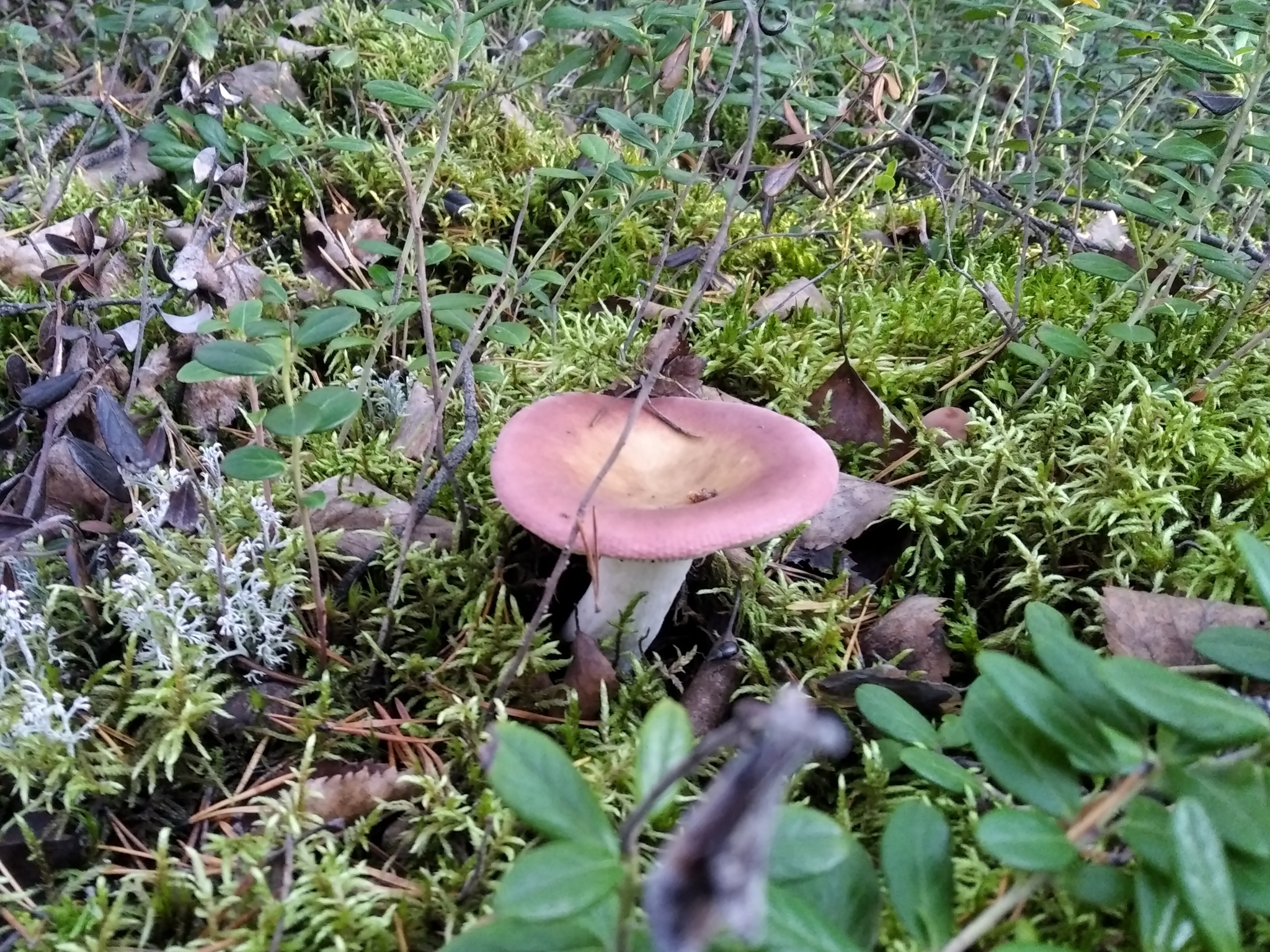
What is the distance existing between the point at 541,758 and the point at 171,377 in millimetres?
1983

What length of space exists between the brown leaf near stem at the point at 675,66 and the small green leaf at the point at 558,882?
2.20 m

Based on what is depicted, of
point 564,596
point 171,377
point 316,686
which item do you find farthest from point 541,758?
point 171,377

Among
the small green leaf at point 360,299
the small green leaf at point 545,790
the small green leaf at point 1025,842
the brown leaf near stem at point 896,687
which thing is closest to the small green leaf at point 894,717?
the brown leaf near stem at point 896,687

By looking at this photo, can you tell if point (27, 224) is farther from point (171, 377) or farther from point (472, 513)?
point (472, 513)

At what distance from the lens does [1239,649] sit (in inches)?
50.1

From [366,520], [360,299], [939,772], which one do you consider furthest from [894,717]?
[360,299]

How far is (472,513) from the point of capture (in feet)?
6.74

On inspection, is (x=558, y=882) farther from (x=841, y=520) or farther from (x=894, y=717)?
(x=841, y=520)

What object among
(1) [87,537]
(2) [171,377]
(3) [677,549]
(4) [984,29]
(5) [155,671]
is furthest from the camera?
(4) [984,29]

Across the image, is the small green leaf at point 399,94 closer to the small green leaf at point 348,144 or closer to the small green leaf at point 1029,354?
the small green leaf at point 348,144

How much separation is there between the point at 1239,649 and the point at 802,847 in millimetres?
845

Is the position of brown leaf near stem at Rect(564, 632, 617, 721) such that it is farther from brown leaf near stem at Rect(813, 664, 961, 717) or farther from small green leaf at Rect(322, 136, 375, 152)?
small green leaf at Rect(322, 136, 375, 152)

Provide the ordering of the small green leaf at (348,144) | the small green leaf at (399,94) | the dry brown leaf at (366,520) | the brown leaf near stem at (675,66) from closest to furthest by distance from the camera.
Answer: the small green leaf at (399,94) → the dry brown leaf at (366,520) → the small green leaf at (348,144) → the brown leaf near stem at (675,66)

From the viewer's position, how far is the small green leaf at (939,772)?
122 centimetres
